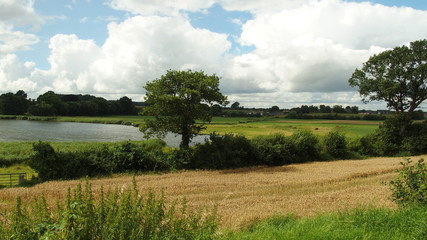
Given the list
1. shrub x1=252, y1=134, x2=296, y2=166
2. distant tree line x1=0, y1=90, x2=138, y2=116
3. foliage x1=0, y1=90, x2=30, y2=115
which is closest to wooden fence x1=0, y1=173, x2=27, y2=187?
shrub x1=252, y1=134, x2=296, y2=166

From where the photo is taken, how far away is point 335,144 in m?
32.5

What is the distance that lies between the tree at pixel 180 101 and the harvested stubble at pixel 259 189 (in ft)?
14.1

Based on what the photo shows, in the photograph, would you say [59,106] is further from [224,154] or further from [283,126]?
[224,154]

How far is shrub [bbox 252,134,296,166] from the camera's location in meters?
27.5

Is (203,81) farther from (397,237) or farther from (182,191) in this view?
(397,237)

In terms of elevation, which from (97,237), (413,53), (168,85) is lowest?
(97,237)

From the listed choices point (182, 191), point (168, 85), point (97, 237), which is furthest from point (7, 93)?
point (97, 237)

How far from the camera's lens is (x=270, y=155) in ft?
90.0

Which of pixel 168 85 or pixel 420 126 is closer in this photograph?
pixel 168 85

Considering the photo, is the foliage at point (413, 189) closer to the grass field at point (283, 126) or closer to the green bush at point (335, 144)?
the green bush at point (335, 144)

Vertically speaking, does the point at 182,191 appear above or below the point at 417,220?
below

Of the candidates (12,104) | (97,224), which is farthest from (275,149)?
(12,104)

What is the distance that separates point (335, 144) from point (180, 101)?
58.9ft

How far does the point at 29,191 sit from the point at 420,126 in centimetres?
4114
